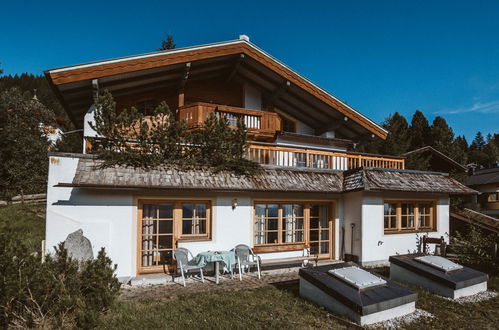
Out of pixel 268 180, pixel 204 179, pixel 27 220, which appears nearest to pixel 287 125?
pixel 268 180

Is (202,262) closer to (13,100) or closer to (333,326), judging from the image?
(333,326)

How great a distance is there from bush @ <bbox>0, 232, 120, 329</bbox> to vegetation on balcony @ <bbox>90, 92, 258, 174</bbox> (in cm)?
383

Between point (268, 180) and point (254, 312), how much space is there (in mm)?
4651

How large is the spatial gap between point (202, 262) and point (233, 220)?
1.86 metres

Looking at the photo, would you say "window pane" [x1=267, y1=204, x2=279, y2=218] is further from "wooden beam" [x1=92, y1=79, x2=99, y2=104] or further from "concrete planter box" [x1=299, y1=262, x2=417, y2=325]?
"wooden beam" [x1=92, y1=79, x2=99, y2=104]

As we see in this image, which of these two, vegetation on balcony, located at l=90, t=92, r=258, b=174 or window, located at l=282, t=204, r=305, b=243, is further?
window, located at l=282, t=204, r=305, b=243

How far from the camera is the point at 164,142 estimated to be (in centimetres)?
923

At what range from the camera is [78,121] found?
14.9 meters

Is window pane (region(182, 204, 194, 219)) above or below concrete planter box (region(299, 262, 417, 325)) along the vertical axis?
above

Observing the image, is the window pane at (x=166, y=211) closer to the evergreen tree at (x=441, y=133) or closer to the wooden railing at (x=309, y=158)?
the wooden railing at (x=309, y=158)

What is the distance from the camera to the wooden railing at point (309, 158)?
11.2m

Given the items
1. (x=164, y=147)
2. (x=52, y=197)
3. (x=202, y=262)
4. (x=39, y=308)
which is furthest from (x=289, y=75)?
(x=39, y=308)

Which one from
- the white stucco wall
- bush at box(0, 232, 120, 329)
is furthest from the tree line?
bush at box(0, 232, 120, 329)

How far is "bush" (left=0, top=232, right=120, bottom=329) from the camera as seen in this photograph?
4668mm
